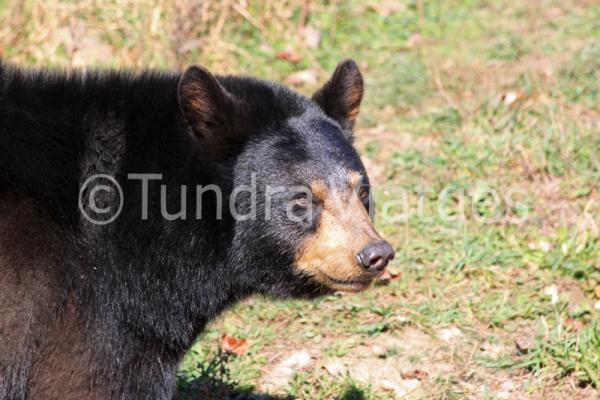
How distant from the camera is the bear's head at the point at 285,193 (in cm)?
452

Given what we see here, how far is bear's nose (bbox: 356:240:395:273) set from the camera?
4.42 m

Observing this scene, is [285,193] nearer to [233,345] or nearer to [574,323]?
[233,345]

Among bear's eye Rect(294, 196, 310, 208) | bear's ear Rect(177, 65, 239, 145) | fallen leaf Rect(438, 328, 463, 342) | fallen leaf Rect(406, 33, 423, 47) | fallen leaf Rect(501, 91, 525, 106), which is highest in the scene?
bear's ear Rect(177, 65, 239, 145)

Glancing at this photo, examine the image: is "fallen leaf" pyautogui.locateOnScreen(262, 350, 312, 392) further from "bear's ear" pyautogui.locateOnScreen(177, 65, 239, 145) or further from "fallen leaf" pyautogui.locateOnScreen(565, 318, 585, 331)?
"bear's ear" pyautogui.locateOnScreen(177, 65, 239, 145)

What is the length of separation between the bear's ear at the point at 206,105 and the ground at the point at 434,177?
1.67m

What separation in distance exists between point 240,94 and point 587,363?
2.68 metres

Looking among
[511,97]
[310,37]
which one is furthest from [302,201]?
[310,37]

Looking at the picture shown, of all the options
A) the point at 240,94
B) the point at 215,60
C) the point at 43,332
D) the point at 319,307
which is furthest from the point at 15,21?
the point at 43,332

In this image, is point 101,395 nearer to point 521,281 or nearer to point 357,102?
point 357,102

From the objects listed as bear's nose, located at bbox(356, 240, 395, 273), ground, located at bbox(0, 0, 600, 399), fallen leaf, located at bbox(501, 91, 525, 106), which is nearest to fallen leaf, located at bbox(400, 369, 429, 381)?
ground, located at bbox(0, 0, 600, 399)

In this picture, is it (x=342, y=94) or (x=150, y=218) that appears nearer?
(x=150, y=218)

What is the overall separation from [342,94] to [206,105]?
0.99m

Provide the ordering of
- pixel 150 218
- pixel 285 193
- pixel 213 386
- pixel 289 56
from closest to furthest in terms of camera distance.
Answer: pixel 150 218 → pixel 285 193 → pixel 213 386 → pixel 289 56

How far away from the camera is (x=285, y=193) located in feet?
15.2
